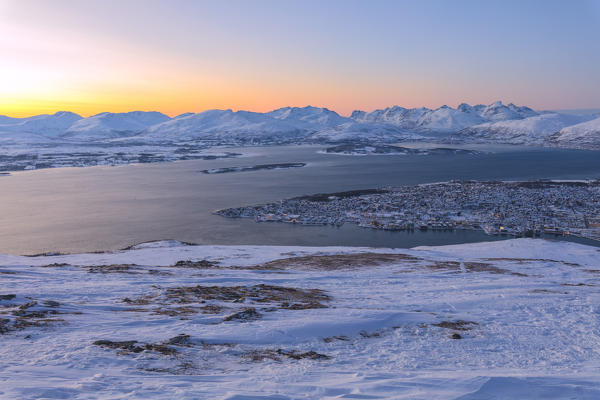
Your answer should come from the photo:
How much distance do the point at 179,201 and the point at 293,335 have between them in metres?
63.0

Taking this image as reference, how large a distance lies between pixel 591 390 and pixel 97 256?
30394 mm

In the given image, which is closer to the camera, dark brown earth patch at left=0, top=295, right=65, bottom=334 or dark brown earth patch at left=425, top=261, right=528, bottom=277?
dark brown earth patch at left=0, top=295, right=65, bottom=334

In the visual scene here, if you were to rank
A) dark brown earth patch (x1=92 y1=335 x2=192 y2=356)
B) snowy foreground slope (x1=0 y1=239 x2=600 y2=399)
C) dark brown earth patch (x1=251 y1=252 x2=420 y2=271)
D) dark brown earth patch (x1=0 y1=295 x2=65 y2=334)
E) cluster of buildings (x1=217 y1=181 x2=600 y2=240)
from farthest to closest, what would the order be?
1. cluster of buildings (x1=217 y1=181 x2=600 y2=240)
2. dark brown earth patch (x1=251 y1=252 x2=420 y2=271)
3. dark brown earth patch (x1=0 y1=295 x2=65 y2=334)
4. dark brown earth patch (x1=92 y1=335 x2=192 y2=356)
5. snowy foreground slope (x1=0 y1=239 x2=600 y2=399)

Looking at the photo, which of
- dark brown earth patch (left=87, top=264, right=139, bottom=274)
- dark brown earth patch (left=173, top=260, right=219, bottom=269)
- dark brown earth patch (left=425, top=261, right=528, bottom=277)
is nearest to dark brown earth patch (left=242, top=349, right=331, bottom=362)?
dark brown earth patch (left=87, top=264, right=139, bottom=274)

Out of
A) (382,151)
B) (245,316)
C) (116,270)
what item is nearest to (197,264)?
(116,270)

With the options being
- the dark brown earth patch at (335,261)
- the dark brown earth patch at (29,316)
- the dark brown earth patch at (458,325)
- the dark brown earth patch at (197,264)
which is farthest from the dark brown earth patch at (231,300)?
the dark brown earth patch at (197,264)

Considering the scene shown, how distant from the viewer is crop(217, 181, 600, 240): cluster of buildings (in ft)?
166

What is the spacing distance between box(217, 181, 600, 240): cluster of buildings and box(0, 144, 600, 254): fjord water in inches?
128

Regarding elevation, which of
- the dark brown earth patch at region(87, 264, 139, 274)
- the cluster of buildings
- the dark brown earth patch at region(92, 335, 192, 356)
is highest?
the dark brown earth patch at region(92, 335, 192, 356)

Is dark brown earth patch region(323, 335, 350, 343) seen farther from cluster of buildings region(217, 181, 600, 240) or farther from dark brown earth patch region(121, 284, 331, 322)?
cluster of buildings region(217, 181, 600, 240)

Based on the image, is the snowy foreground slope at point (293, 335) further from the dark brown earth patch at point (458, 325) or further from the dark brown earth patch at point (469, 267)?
the dark brown earth patch at point (469, 267)

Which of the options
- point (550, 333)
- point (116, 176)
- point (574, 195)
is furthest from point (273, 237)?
point (116, 176)

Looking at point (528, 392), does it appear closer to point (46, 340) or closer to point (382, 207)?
point (46, 340)

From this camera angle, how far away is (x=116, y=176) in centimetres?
10738
